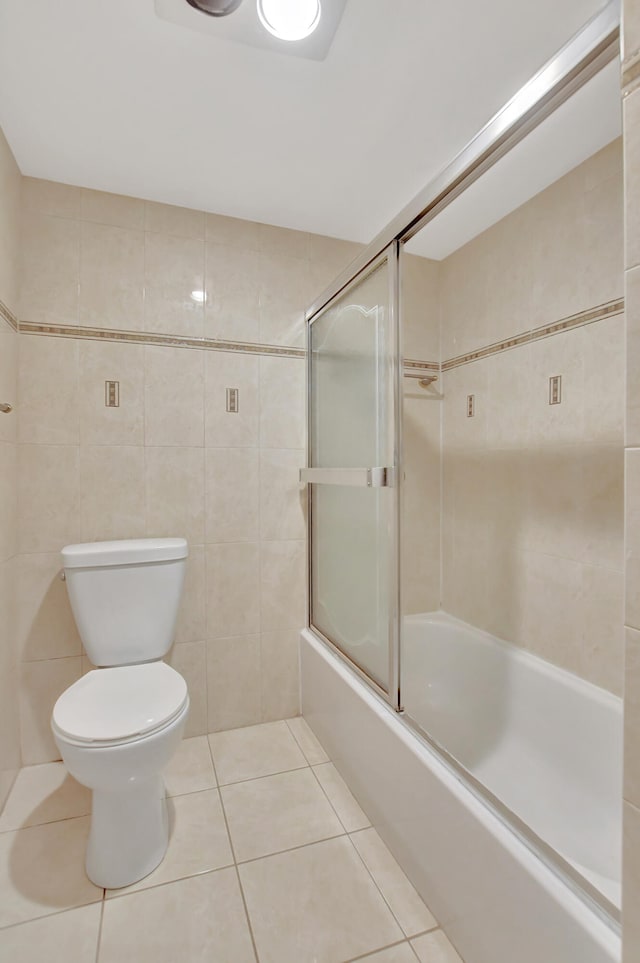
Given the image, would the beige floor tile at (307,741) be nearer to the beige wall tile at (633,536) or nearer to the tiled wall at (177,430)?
the tiled wall at (177,430)

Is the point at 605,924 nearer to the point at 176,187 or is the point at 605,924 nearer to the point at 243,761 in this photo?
the point at 243,761

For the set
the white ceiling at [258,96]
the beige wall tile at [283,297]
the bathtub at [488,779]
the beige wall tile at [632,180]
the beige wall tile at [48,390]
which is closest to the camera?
the beige wall tile at [632,180]

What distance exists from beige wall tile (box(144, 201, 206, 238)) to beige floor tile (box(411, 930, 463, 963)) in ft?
7.88

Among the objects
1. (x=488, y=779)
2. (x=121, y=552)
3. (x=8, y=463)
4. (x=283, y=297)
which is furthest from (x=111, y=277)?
(x=488, y=779)

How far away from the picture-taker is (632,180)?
66 centimetres

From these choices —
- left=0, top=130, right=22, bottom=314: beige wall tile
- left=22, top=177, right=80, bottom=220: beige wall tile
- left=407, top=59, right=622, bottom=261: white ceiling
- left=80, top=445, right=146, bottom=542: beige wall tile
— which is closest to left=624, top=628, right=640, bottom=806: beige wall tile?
left=407, top=59, right=622, bottom=261: white ceiling

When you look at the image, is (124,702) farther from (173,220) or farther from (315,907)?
(173,220)

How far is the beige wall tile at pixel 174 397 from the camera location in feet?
6.32

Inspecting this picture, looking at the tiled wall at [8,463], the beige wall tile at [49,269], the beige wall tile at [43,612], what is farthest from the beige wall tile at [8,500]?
the beige wall tile at [49,269]

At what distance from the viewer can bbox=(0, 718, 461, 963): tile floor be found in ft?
3.73

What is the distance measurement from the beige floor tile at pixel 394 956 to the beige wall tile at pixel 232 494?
1.37 metres

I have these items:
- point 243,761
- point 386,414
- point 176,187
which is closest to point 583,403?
point 386,414

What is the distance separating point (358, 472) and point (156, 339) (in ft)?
3.33

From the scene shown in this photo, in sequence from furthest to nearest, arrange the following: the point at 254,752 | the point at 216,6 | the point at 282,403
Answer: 1. the point at 282,403
2. the point at 254,752
3. the point at 216,6
